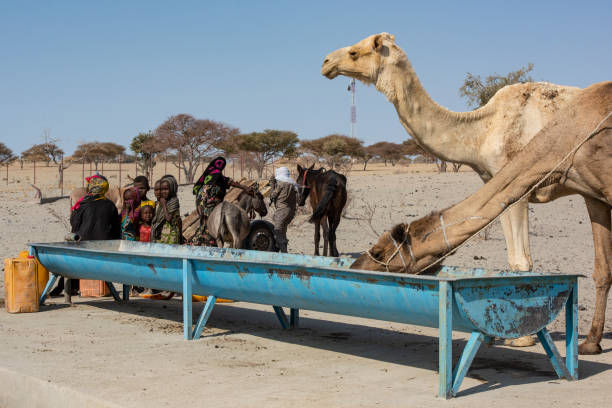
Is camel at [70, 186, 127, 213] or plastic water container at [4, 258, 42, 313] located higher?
camel at [70, 186, 127, 213]

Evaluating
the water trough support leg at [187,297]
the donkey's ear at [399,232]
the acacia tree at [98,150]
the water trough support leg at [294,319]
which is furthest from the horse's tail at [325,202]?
the acacia tree at [98,150]

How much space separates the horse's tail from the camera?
13.8 meters

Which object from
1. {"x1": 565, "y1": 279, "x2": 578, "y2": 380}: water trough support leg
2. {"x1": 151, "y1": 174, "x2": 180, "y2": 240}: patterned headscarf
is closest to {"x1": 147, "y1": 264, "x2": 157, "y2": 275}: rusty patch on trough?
{"x1": 151, "y1": 174, "x2": 180, "y2": 240}: patterned headscarf

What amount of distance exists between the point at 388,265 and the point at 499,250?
33.6 feet

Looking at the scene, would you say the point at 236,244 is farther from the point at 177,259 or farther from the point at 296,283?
the point at 296,283

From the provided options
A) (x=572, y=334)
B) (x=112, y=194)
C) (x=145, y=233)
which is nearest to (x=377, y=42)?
(x=572, y=334)

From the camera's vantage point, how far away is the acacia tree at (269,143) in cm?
4722

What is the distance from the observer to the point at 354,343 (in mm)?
6891

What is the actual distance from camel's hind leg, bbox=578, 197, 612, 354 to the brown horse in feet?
24.2

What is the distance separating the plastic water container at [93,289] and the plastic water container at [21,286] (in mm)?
1464

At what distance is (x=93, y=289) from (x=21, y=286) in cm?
164

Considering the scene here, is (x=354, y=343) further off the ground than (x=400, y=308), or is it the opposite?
(x=400, y=308)

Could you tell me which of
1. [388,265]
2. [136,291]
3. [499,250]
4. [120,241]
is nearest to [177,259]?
[388,265]

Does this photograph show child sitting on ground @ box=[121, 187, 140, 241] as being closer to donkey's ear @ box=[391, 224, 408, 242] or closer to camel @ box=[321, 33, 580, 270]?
camel @ box=[321, 33, 580, 270]
